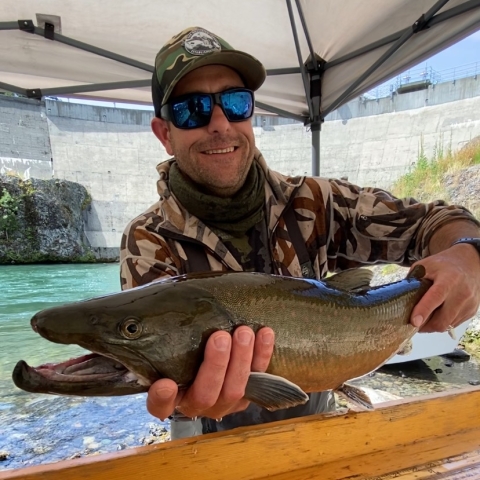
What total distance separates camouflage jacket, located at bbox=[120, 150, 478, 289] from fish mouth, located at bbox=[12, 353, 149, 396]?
72 cm

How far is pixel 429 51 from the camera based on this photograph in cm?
377

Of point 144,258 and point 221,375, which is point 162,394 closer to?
point 221,375

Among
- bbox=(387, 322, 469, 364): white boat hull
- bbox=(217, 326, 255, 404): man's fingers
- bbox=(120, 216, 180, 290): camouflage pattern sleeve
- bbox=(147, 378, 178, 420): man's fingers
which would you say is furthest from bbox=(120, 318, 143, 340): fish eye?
bbox=(387, 322, 469, 364): white boat hull

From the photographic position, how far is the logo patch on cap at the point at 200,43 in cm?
213

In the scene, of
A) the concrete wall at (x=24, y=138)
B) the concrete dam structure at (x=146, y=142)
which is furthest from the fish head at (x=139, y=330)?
the concrete wall at (x=24, y=138)

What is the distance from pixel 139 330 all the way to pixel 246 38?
12.4 ft

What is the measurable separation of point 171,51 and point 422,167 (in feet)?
71.2

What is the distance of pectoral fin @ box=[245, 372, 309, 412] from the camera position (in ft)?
4.76

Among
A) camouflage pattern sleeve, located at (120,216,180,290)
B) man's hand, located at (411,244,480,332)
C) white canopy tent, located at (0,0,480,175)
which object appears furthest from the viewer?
white canopy tent, located at (0,0,480,175)

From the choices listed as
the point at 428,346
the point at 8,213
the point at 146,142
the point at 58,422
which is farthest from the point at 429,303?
the point at 146,142

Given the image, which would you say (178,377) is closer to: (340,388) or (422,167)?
(340,388)

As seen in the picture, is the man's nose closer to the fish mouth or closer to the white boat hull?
the fish mouth

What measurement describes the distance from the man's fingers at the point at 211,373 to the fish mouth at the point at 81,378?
17cm

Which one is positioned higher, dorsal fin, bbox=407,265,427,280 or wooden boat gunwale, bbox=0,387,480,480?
dorsal fin, bbox=407,265,427,280
